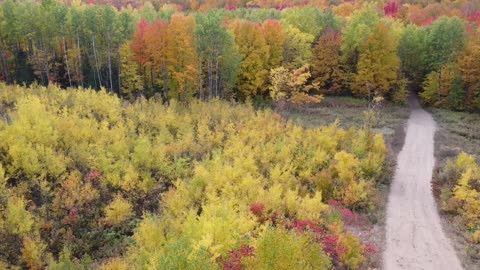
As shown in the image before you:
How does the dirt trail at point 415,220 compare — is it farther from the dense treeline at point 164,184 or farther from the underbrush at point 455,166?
the dense treeline at point 164,184

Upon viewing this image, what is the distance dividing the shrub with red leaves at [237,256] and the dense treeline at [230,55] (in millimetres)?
34270

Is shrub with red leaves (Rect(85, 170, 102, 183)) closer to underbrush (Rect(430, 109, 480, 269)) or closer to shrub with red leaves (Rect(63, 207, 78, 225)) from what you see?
shrub with red leaves (Rect(63, 207, 78, 225))

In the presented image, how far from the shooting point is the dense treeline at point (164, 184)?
2134 centimetres

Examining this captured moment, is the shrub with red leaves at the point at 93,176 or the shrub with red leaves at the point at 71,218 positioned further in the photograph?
the shrub with red leaves at the point at 93,176

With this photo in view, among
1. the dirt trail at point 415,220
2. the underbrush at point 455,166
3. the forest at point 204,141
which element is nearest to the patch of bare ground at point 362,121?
the forest at point 204,141

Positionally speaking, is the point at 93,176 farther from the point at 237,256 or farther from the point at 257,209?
the point at 237,256

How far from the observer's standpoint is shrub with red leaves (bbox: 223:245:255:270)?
16084 millimetres

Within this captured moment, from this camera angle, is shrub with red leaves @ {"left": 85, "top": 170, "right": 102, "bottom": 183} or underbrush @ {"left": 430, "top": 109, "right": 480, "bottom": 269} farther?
shrub with red leaves @ {"left": 85, "top": 170, "right": 102, "bottom": 183}

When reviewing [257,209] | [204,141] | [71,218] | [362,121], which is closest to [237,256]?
[257,209]

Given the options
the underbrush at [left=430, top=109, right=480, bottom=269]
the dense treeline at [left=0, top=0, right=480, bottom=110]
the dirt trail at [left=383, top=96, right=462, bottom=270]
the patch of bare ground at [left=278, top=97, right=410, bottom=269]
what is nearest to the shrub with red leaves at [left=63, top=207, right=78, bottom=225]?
the patch of bare ground at [left=278, top=97, right=410, bottom=269]

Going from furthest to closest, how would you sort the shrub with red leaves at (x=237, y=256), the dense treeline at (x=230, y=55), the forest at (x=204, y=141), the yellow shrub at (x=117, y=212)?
the dense treeline at (x=230, y=55) < the yellow shrub at (x=117, y=212) < the forest at (x=204, y=141) < the shrub with red leaves at (x=237, y=256)

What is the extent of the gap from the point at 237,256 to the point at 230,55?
40.0 meters

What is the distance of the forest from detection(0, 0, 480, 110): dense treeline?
0.21 meters

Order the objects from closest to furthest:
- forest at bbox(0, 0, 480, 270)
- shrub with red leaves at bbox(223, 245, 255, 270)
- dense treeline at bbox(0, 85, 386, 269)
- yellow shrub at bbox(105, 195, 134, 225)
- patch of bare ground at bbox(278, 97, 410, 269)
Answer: shrub with red leaves at bbox(223, 245, 255, 270), dense treeline at bbox(0, 85, 386, 269), forest at bbox(0, 0, 480, 270), patch of bare ground at bbox(278, 97, 410, 269), yellow shrub at bbox(105, 195, 134, 225)
